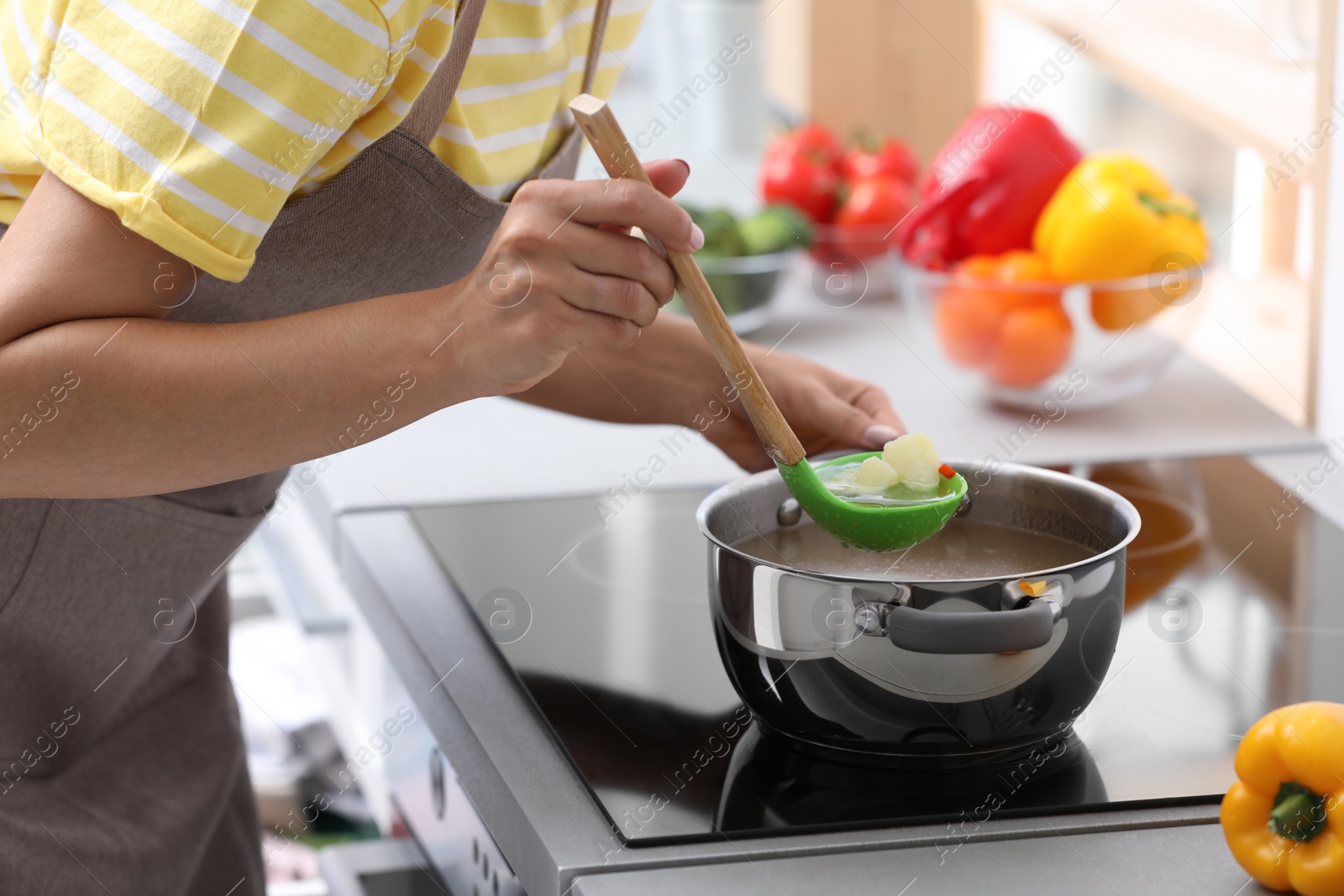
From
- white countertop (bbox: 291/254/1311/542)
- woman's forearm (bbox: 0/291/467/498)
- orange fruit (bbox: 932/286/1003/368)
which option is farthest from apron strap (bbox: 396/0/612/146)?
orange fruit (bbox: 932/286/1003/368)

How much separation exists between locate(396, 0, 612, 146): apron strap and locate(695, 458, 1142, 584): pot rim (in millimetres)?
253

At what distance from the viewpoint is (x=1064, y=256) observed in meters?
1.30

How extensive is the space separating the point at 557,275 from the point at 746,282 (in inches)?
34.1

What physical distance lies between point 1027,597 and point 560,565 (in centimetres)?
44

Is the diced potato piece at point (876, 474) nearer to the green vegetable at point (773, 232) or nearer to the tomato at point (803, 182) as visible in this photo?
the green vegetable at point (773, 232)

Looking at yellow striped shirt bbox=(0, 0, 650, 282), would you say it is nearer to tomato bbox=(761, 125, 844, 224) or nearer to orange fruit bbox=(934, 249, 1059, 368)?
orange fruit bbox=(934, 249, 1059, 368)

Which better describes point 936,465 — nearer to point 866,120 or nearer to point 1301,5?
point 1301,5

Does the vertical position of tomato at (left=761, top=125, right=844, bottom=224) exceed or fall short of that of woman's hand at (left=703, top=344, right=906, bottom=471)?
it falls short

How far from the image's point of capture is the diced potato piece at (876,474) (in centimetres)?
77

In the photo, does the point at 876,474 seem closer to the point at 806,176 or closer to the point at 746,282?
the point at 746,282

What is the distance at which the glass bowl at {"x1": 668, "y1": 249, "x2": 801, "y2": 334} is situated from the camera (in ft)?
4.82

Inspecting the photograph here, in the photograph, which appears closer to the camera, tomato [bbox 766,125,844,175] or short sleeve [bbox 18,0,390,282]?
short sleeve [bbox 18,0,390,282]

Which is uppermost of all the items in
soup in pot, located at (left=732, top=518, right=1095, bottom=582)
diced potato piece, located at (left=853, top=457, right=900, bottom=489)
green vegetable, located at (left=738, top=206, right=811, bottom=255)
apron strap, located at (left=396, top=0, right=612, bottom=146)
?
apron strap, located at (left=396, top=0, right=612, bottom=146)

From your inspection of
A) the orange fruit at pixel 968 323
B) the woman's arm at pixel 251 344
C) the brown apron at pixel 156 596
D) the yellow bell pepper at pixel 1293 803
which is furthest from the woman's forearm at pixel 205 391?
the orange fruit at pixel 968 323
